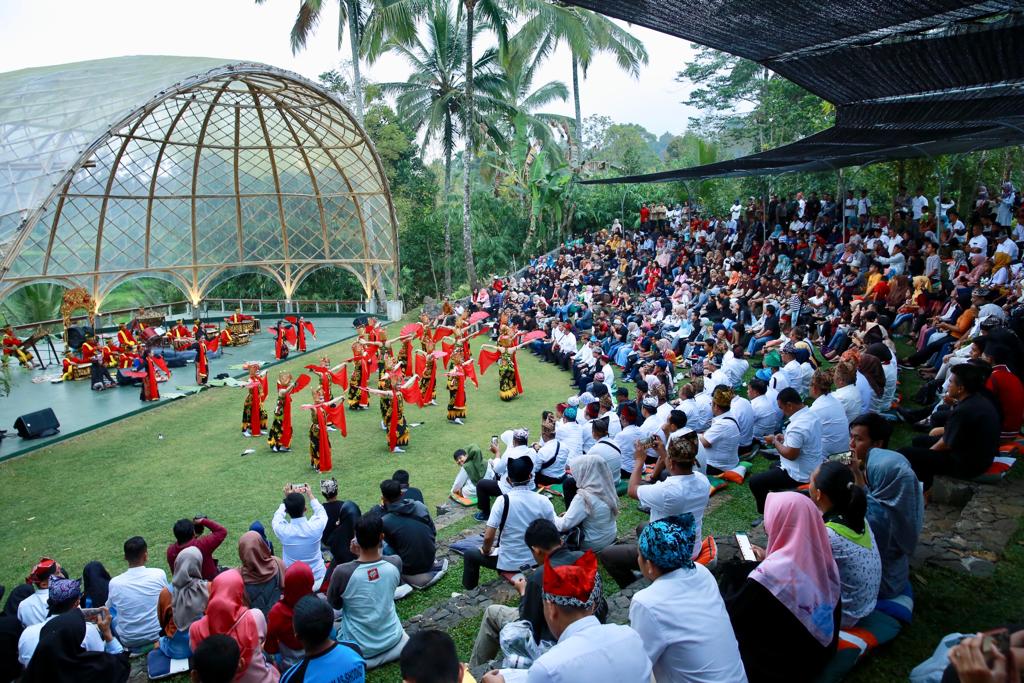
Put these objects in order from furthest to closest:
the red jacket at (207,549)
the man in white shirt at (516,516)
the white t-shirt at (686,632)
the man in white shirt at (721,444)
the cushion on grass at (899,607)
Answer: the man in white shirt at (721,444) → the red jacket at (207,549) → the man in white shirt at (516,516) → the cushion on grass at (899,607) → the white t-shirt at (686,632)

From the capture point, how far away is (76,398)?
1399 cm

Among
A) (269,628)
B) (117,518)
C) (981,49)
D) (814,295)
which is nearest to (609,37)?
(814,295)

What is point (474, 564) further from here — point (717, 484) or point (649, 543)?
point (717, 484)

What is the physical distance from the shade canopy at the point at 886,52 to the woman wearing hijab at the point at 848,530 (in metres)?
3.44

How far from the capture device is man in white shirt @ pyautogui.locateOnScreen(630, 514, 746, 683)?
102 inches

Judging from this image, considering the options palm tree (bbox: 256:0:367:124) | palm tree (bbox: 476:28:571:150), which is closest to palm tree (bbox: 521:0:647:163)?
palm tree (bbox: 476:28:571:150)

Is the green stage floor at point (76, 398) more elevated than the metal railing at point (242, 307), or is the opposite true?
the metal railing at point (242, 307)

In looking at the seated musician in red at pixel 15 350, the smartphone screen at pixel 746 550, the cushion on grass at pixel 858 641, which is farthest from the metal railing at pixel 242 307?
the cushion on grass at pixel 858 641

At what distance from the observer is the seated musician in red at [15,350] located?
16750mm

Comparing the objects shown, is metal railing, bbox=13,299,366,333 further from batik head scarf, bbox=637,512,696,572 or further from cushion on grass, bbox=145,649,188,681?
batik head scarf, bbox=637,512,696,572

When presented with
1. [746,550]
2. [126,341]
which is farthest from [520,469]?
[126,341]

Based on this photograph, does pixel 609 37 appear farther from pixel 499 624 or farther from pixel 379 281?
pixel 499 624

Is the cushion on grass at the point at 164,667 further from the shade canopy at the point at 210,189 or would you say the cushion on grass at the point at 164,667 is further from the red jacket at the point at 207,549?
the shade canopy at the point at 210,189

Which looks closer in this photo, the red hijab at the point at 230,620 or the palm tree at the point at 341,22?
the red hijab at the point at 230,620
